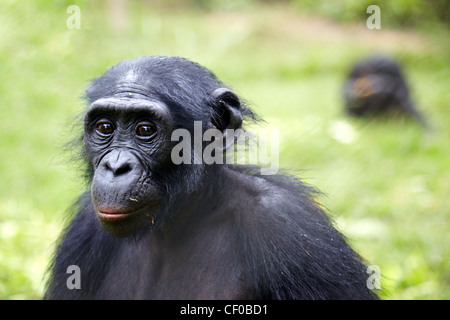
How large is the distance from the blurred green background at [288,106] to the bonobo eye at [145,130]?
3.43 feet

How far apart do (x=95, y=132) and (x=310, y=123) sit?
6.87 metres

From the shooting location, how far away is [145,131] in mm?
4012

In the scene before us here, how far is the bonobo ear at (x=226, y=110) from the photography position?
4414mm

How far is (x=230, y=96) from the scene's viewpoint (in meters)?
4.45

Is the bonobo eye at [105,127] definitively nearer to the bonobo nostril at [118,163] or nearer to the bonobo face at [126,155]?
the bonobo face at [126,155]

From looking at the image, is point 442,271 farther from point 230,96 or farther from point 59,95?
point 59,95

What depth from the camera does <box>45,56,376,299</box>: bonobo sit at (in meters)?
3.96
